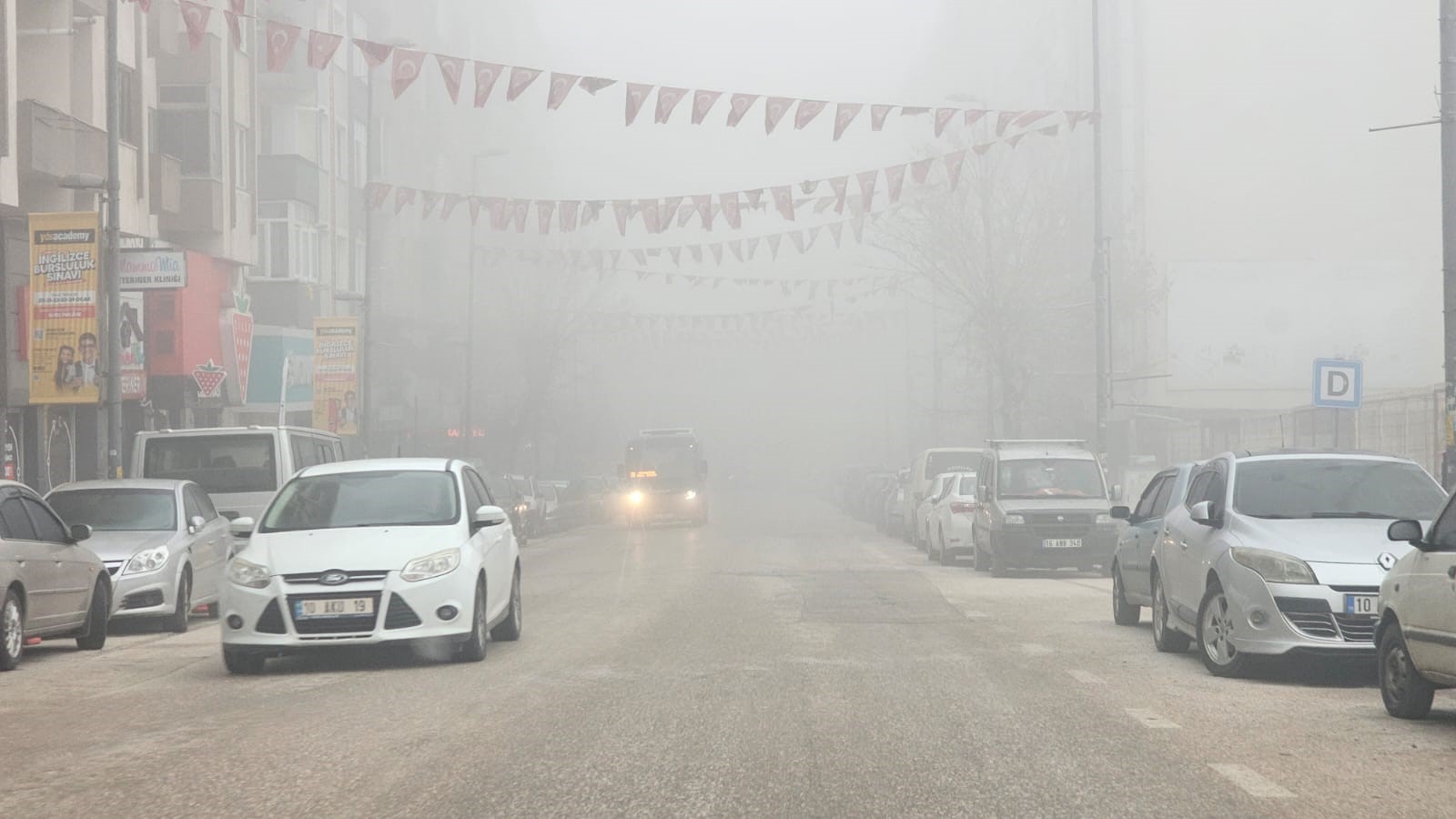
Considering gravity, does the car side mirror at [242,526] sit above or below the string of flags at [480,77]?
below

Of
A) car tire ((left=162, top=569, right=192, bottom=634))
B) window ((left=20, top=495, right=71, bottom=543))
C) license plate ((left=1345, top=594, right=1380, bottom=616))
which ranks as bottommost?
car tire ((left=162, top=569, right=192, bottom=634))

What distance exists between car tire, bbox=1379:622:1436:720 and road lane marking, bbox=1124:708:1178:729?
4.12 feet

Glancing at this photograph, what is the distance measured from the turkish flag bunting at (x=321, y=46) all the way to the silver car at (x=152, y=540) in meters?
8.31

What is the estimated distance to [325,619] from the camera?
496 inches

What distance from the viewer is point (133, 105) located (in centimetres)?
3428

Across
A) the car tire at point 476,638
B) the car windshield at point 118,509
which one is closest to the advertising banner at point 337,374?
the car windshield at point 118,509

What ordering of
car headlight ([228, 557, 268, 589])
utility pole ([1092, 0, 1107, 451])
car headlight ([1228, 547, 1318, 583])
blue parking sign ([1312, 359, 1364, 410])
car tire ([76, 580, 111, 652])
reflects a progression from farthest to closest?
utility pole ([1092, 0, 1107, 451]) → blue parking sign ([1312, 359, 1364, 410]) → car tire ([76, 580, 111, 652]) → car headlight ([228, 557, 268, 589]) → car headlight ([1228, 547, 1318, 583])

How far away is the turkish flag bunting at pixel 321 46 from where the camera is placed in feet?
85.3

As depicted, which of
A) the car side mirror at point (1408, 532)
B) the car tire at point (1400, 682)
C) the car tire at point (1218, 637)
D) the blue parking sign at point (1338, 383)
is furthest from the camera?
the blue parking sign at point (1338, 383)

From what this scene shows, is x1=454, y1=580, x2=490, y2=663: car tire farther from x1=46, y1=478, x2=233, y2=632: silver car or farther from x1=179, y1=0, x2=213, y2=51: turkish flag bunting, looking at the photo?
x1=179, y1=0, x2=213, y2=51: turkish flag bunting

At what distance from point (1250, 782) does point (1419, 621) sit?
2398 millimetres

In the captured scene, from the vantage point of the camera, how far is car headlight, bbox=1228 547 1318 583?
11586 millimetres

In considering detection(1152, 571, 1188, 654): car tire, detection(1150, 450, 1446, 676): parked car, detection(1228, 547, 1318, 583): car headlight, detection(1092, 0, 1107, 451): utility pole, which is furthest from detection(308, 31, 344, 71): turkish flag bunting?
detection(1228, 547, 1318, 583): car headlight

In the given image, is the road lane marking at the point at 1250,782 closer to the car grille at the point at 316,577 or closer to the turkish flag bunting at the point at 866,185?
the car grille at the point at 316,577
